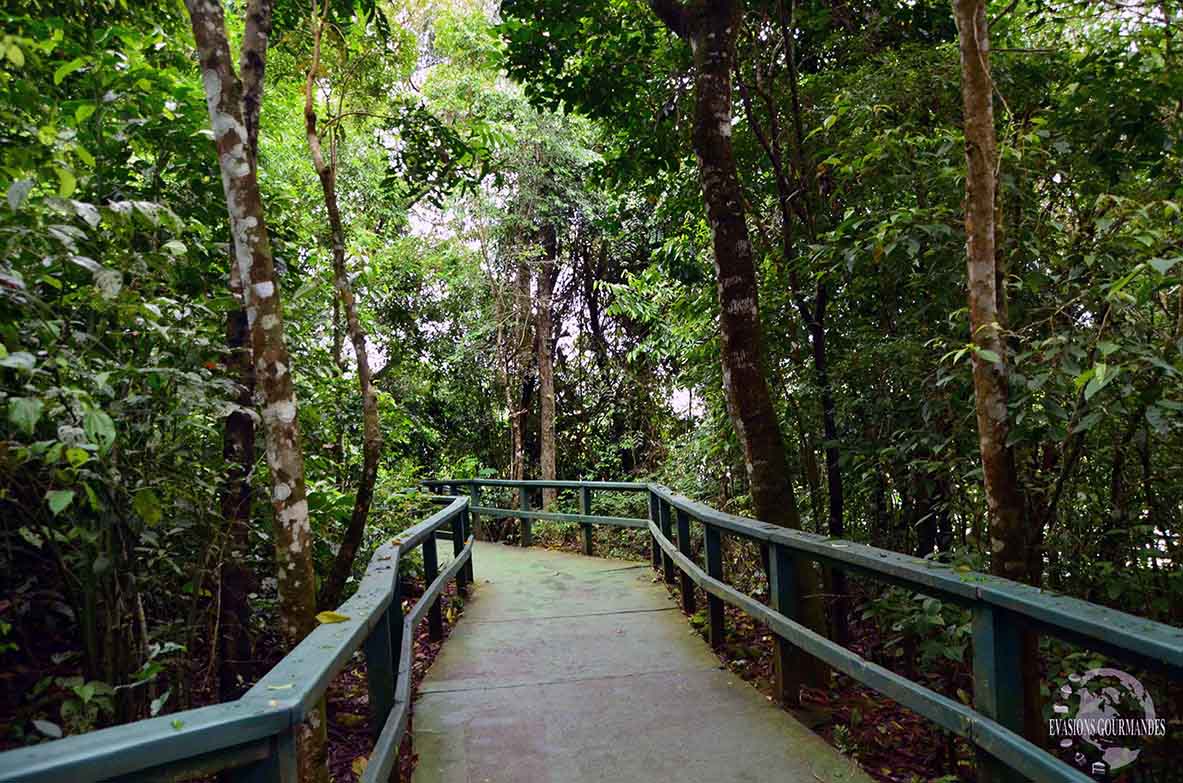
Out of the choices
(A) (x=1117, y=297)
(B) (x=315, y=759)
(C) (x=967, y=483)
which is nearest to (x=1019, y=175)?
(A) (x=1117, y=297)

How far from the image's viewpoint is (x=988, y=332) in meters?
3.08

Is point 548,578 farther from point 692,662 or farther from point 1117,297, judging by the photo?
point 1117,297

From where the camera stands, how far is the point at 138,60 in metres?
4.16

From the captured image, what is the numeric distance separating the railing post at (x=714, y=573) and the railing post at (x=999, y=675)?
2.83 meters

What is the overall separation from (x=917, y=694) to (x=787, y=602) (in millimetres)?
1346

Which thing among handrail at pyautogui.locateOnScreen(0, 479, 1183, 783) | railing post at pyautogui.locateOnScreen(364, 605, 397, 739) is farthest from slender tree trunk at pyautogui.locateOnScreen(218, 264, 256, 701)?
railing post at pyautogui.locateOnScreen(364, 605, 397, 739)

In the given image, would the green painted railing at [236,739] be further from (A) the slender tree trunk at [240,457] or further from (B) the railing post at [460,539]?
(B) the railing post at [460,539]

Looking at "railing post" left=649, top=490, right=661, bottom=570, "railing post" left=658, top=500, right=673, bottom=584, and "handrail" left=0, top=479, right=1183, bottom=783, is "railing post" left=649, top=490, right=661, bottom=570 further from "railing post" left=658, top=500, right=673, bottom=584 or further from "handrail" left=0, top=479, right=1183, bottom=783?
"handrail" left=0, top=479, right=1183, bottom=783

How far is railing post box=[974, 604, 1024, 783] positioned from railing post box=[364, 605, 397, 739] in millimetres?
2184

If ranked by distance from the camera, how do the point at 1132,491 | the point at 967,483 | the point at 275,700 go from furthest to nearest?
the point at 967,483, the point at 1132,491, the point at 275,700

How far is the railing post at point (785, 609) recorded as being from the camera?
4.10 meters

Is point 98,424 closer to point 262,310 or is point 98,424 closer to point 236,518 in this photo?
point 262,310

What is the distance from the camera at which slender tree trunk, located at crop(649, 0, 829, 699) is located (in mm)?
4887

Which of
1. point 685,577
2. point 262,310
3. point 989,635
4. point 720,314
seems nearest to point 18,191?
point 262,310
